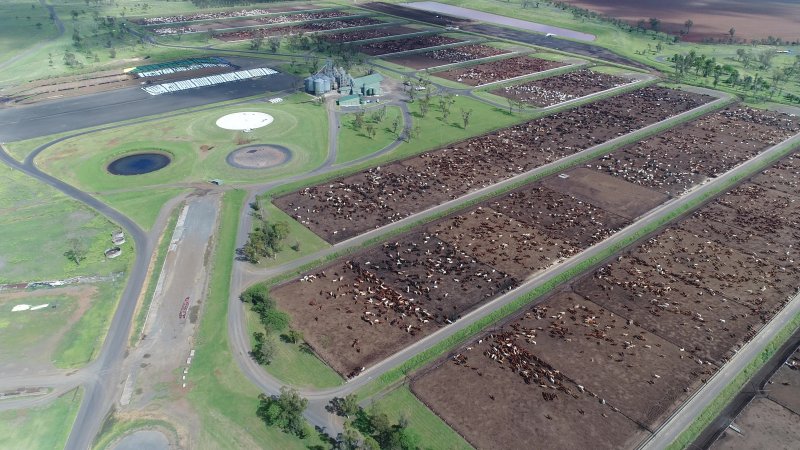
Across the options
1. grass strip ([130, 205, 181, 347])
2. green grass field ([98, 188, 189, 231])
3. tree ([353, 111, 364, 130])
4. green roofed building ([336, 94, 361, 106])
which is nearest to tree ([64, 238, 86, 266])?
green grass field ([98, 188, 189, 231])

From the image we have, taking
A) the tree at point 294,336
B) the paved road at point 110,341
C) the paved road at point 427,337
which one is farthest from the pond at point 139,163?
the tree at point 294,336

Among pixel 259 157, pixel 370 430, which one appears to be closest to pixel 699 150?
pixel 259 157

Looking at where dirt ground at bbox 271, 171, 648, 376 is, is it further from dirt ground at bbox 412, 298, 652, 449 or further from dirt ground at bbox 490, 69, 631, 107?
dirt ground at bbox 490, 69, 631, 107

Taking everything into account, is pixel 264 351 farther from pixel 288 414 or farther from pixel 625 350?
pixel 625 350

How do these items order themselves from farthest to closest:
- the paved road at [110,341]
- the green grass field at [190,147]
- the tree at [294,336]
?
the green grass field at [190,147] < the tree at [294,336] < the paved road at [110,341]

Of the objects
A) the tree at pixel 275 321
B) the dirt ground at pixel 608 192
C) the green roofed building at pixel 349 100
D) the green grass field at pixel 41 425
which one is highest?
the green roofed building at pixel 349 100

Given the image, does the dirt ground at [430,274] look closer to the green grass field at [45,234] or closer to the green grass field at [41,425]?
the green grass field at [41,425]
